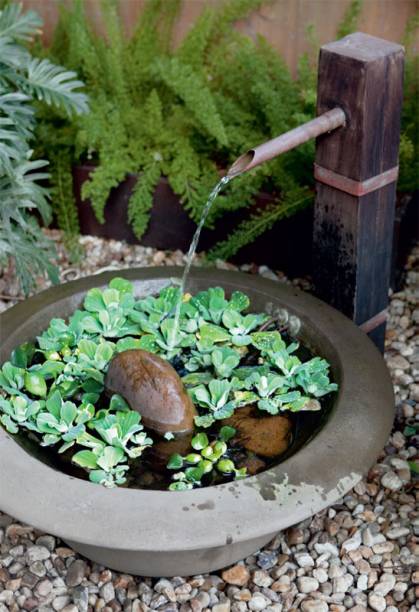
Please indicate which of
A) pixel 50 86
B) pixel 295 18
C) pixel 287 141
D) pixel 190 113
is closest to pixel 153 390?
pixel 287 141

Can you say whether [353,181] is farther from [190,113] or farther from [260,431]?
[190,113]

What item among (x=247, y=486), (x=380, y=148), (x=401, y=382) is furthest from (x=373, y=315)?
(x=247, y=486)

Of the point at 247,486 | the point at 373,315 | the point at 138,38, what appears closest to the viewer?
the point at 247,486

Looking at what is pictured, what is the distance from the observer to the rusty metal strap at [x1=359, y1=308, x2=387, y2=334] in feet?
9.85

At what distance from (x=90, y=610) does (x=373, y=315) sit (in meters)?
1.39

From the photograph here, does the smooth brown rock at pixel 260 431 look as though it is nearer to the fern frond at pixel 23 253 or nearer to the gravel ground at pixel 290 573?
the gravel ground at pixel 290 573

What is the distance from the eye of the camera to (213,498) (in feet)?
6.78

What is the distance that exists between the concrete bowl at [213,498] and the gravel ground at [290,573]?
6 centimetres

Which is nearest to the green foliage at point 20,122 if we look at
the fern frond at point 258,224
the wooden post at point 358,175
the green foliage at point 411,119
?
the fern frond at point 258,224

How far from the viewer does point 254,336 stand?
9.07 ft

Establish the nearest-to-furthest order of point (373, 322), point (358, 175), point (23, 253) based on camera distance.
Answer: point (358, 175)
point (373, 322)
point (23, 253)

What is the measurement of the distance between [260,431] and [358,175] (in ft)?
2.82

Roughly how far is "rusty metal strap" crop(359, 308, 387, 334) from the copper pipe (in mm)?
734

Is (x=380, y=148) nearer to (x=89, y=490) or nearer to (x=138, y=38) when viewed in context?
(x=89, y=490)
